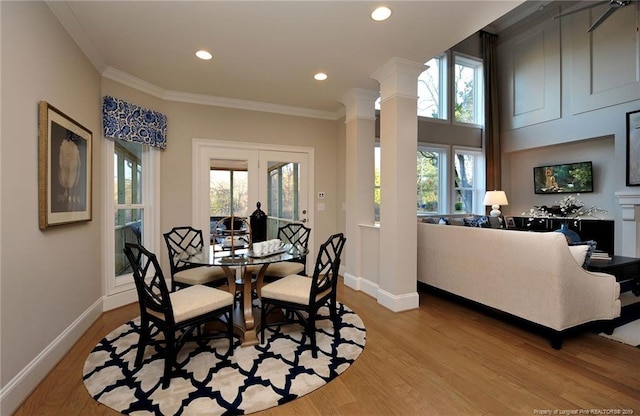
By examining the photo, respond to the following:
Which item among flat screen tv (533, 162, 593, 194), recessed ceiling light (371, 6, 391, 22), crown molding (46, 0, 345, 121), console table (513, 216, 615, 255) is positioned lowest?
console table (513, 216, 615, 255)

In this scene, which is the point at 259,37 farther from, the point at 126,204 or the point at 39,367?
the point at 39,367

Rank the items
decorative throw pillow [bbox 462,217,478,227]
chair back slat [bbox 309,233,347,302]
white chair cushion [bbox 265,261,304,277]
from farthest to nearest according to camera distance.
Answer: decorative throw pillow [bbox 462,217,478,227]
white chair cushion [bbox 265,261,304,277]
chair back slat [bbox 309,233,347,302]

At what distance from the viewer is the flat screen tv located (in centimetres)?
532

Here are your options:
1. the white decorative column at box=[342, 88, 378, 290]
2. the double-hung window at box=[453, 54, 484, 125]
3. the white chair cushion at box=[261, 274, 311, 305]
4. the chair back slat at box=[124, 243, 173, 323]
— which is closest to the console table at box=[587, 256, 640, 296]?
the white decorative column at box=[342, 88, 378, 290]

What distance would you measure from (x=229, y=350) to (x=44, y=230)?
159 centimetres

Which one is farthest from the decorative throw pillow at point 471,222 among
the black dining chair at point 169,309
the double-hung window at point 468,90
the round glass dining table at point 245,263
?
the black dining chair at point 169,309

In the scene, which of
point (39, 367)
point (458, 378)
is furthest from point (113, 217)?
point (458, 378)

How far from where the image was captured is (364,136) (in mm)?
4016

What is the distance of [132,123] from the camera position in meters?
3.28

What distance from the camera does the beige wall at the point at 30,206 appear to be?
1.68 m

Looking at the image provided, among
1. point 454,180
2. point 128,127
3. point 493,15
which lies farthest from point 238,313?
point 454,180

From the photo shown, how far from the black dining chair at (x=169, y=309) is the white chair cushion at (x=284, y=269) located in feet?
2.47

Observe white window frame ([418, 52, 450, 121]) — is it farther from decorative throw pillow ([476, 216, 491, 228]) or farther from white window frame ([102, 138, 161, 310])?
white window frame ([102, 138, 161, 310])

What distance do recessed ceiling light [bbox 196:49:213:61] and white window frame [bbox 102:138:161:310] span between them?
140 centimetres
